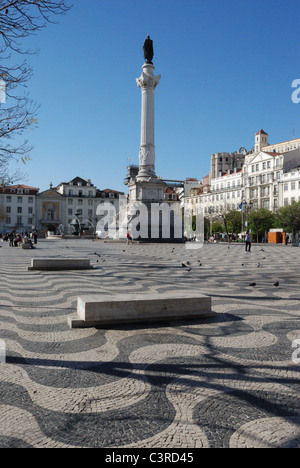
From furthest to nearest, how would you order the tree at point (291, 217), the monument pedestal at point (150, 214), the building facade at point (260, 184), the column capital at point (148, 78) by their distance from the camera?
the building facade at point (260, 184), the tree at point (291, 217), the column capital at point (148, 78), the monument pedestal at point (150, 214)

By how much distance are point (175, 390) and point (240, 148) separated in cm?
11599

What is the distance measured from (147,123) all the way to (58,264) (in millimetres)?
31795

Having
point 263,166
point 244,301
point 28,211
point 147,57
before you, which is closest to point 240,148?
point 263,166

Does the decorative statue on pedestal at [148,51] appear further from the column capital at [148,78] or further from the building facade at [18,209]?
the building facade at [18,209]

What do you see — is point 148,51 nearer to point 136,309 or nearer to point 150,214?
point 150,214

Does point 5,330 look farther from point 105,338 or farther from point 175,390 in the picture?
point 175,390

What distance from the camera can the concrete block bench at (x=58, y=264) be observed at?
1289cm

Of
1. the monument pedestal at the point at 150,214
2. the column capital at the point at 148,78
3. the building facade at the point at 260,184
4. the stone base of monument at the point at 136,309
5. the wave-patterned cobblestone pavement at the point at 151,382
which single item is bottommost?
the wave-patterned cobblestone pavement at the point at 151,382

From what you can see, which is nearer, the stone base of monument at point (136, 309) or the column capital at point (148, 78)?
the stone base of monument at point (136, 309)

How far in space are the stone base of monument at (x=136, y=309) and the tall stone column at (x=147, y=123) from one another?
3675 cm

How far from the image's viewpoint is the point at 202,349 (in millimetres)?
4422

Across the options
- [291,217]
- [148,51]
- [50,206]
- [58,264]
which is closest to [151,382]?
[58,264]

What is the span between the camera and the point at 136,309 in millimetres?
5684

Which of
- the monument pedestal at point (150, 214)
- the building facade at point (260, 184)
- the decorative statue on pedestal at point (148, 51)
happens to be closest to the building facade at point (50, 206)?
the building facade at point (260, 184)
